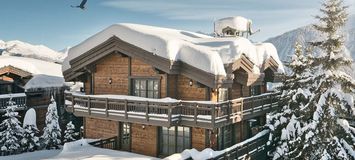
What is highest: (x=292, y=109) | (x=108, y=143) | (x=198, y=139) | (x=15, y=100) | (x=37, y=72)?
(x=37, y=72)

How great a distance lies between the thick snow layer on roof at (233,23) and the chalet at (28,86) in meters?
15.8

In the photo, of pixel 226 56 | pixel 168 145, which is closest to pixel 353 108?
pixel 226 56

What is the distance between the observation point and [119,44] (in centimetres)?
2131

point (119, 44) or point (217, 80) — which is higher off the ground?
point (119, 44)

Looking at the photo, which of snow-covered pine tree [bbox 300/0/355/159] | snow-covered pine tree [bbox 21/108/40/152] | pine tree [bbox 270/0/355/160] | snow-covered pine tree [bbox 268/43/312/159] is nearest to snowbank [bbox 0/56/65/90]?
snow-covered pine tree [bbox 21/108/40/152]

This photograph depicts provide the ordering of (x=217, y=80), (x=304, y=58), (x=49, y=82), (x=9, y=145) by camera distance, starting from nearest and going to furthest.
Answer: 1. (x=217, y=80)
2. (x=304, y=58)
3. (x=9, y=145)
4. (x=49, y=82)

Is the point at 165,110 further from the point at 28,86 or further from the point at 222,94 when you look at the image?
the point at 28,86

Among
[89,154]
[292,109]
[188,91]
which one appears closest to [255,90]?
[292,109]

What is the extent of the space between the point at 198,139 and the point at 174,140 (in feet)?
4.90

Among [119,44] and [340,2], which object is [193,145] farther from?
[340,2]

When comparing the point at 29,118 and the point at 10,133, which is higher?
the point at 29,118

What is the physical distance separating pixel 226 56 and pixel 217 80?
265 centimetres

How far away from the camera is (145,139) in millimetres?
21922

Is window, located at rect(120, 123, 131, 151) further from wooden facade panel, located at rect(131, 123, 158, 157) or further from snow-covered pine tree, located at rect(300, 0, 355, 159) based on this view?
snow-covered pine tree, located at rect(300, 0, 355, 159)
